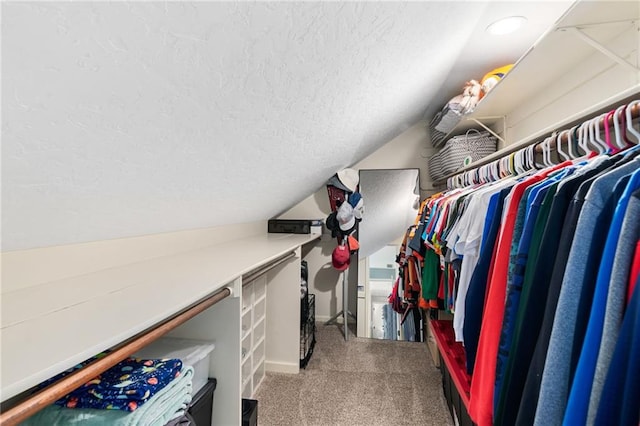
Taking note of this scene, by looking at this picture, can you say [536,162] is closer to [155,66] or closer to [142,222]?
[155,66]

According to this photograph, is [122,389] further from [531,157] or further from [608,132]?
[531,157]

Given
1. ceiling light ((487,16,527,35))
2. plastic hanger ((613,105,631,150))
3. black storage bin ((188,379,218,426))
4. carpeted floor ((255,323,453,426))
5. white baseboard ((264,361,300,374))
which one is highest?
ceiling light ((487,16,527,35))

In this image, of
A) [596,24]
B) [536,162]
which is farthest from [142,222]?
[596,24]

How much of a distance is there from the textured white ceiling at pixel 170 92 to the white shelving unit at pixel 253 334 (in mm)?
714

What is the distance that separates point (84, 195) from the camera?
2.55 ft

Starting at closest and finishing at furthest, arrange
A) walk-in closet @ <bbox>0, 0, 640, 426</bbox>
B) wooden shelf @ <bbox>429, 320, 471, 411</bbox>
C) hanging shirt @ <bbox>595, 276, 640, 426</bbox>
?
hanging shirt @ <bbox>595, 276, 640, 426</bbox>
walk-in closet @ <bbox>0, 0, 640, 426</bbox>
wooden shelf @ <bbox>429, 320, 471, 411</bbox>

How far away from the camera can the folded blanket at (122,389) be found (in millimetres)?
671

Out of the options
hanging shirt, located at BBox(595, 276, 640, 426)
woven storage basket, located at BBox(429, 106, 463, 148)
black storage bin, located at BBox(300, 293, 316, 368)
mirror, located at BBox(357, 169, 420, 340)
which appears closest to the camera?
hanging shirt, located at BBox(595, 276, 640, 426)

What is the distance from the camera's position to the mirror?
2.80m

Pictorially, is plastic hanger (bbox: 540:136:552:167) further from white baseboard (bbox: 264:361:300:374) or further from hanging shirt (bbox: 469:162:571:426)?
white baseboard (bbox: 264:361:300:374)

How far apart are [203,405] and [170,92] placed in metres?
1.07

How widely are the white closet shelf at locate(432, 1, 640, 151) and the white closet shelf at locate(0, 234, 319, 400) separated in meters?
1.20

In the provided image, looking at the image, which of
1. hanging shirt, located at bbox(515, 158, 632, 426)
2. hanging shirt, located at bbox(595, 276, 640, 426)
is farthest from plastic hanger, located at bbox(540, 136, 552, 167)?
hanging shirt, located at bbox(595, 276, 640, 426)

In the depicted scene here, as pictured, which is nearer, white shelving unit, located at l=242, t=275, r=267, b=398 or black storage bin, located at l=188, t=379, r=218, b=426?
black storage bin, located at l=188, t=379, r=218, b=426
